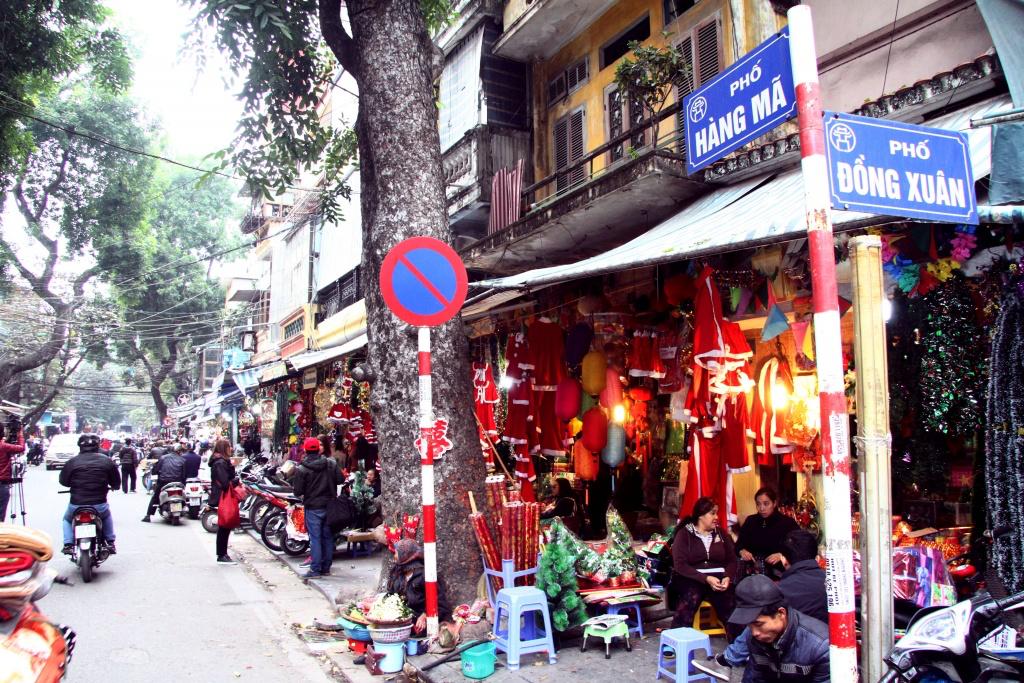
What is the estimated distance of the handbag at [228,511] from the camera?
10.3m

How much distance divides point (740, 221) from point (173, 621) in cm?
668

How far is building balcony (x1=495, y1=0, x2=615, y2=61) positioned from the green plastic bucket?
29.7 ft

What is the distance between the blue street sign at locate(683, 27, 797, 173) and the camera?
9.71 feet

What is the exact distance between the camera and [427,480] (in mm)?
5637

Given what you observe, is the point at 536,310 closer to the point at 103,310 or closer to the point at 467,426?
the point at 467,426

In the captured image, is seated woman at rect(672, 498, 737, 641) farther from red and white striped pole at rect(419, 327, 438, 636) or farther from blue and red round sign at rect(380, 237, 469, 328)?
blue and red round sign at rect(380, 237, 469, 328)

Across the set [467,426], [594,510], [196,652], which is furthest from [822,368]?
[594,510]

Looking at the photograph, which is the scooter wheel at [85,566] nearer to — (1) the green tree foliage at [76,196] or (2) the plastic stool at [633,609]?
(2) the plastic stool at [633,609]

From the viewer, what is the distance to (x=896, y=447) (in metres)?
5.60

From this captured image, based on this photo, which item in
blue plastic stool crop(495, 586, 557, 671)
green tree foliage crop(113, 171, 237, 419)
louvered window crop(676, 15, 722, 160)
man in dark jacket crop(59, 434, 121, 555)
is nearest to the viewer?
blue plastic stool crop(495, 586, 557, 671)

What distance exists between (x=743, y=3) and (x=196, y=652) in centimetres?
917

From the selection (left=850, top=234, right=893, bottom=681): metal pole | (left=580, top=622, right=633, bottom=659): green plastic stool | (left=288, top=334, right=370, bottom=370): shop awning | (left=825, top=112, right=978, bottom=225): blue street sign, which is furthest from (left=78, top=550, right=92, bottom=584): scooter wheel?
(left=825, top=112, right=978, bottom=225): blue street sign

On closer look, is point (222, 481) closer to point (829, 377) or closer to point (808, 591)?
point (808, 591)

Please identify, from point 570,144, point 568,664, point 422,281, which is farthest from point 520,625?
point 570,144
